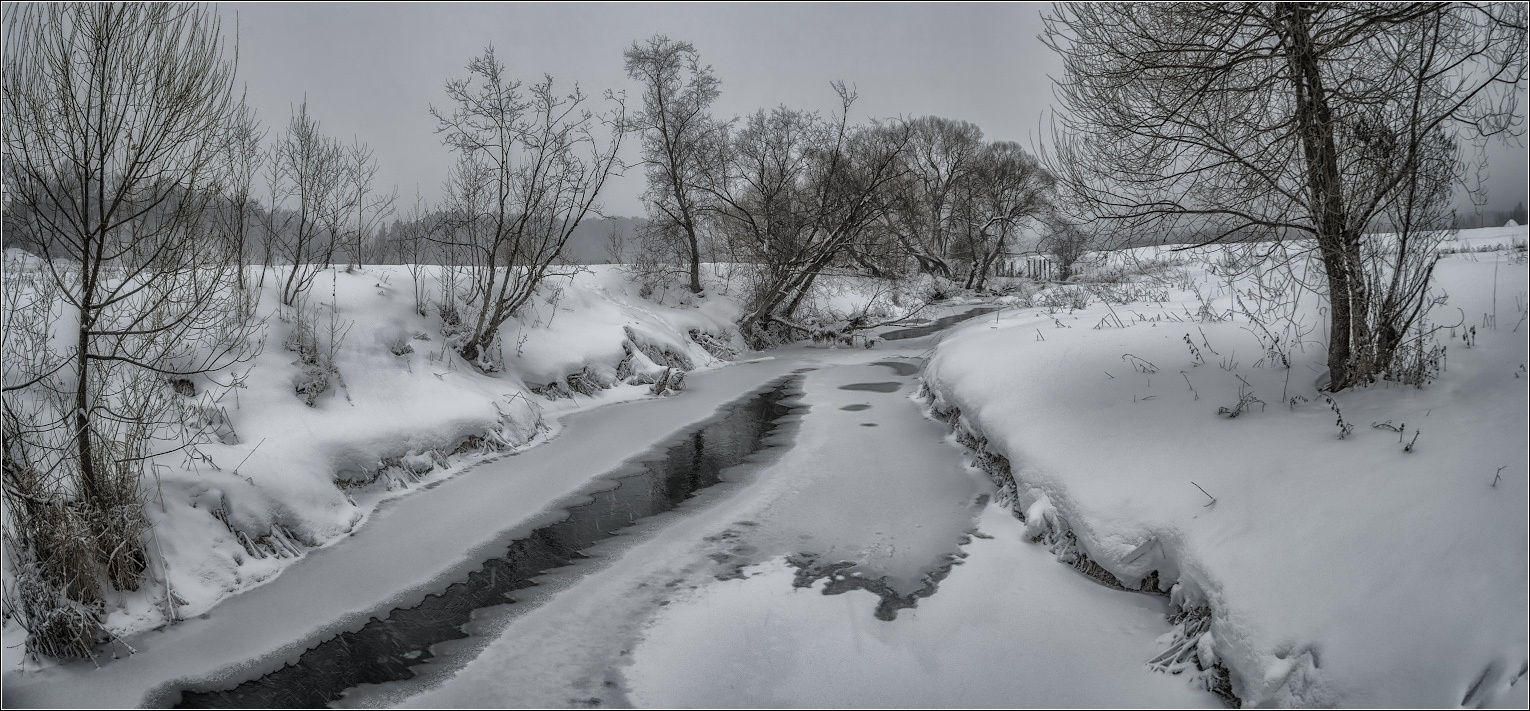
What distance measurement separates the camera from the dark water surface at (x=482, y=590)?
4.20m

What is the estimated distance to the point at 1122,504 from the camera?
5176mm

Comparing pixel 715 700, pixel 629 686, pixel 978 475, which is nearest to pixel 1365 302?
pixel 978 475

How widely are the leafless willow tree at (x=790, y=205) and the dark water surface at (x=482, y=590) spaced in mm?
10468

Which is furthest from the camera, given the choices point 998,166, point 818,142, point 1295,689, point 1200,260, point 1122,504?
point 998,166

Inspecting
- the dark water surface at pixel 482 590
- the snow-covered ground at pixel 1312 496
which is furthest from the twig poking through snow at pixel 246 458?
the snow-covered ground at pixel 1312 496

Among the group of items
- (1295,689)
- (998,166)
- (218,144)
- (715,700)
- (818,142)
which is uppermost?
(998,166)

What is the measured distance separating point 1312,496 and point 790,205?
1771 centimetres

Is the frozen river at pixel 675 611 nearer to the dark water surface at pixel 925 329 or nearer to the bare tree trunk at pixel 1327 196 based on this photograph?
the bare tree trunk at pixel 1327 196

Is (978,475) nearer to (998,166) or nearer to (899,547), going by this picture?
(899,547)

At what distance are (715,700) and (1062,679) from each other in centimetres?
187

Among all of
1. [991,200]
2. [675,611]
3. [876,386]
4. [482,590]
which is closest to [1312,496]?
[675,611]

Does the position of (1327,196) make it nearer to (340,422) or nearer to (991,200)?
(340,422)

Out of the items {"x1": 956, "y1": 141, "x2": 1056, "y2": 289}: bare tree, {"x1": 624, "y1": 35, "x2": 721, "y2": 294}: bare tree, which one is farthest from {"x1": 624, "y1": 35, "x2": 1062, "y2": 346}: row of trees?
{"x1": 956, "y1": 141, "x2": 1056, "y2": 289}: bare tree

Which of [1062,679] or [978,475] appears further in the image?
[978,475]
